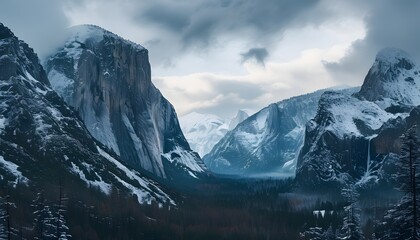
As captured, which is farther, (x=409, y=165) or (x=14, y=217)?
(x=14, y=217)

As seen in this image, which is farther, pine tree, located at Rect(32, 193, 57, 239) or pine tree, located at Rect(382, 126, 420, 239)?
pine tree, located at Rect(32, 193, 57, 239)

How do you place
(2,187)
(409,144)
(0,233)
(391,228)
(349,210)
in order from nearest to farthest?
(409,144), (391,228), (0,233), (349,210), (2,187)

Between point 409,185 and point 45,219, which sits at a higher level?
point 409,185

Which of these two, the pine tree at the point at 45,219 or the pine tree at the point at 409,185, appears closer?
the pine tree at the point at 409,185

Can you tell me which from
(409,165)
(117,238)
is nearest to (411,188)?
(409,165)

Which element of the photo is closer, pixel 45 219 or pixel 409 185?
pixel 409 185

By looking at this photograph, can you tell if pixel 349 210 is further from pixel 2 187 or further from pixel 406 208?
pixel 2 187

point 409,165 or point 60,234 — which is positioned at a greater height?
point 409,165

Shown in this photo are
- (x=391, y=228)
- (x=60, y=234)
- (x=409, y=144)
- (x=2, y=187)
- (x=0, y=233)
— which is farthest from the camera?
(x=2, y=187)
